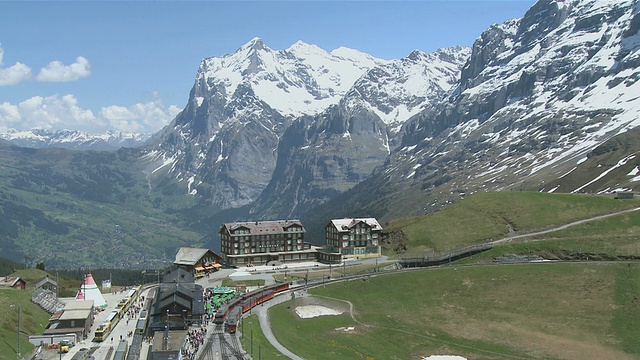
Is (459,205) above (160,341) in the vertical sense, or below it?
above

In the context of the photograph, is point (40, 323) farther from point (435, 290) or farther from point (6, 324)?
point (435, 290)

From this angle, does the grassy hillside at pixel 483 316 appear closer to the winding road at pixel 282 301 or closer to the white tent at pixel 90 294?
the winding road at pixel 282 301

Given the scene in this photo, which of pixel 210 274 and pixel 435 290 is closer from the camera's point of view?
pixel 435 290

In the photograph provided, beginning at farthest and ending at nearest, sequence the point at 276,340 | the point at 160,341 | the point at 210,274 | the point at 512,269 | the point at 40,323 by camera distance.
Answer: the point at 210,274
the point at 512,269
the point at 40,323
the point at 276,340
the point at 160,341

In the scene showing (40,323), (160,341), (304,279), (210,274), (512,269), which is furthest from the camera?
(210,274)

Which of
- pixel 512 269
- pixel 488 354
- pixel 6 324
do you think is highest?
pixel 512 269

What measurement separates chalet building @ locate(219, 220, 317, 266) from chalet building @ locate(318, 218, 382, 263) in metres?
9.23

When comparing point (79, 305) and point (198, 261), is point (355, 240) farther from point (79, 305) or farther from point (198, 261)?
point (79, 305)

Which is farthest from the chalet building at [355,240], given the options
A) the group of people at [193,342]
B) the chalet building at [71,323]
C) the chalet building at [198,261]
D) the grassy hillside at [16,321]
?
the chalet building at [71,323]

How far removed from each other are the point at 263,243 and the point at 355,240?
2815 centimetres

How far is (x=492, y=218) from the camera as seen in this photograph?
179 metres

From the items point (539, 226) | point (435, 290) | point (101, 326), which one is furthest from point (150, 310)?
point (539, 226)

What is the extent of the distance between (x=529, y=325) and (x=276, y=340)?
4761 cm

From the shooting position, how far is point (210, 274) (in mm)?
166750
